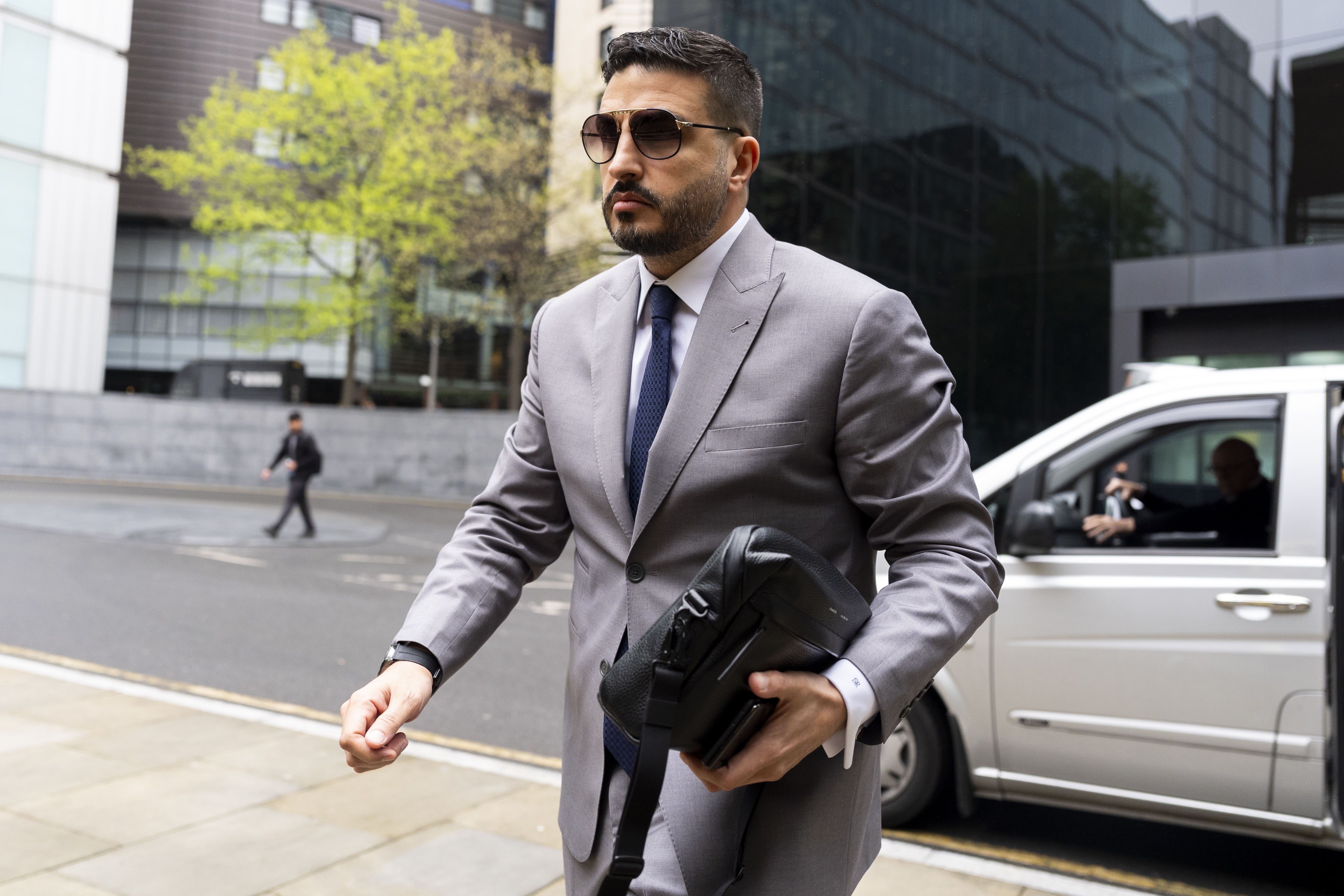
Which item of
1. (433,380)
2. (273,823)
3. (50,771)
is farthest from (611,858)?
(433,380)

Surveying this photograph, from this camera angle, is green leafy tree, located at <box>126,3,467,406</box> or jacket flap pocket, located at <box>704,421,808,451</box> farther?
green leafy tree, located at <box>126,3,467,406</box>

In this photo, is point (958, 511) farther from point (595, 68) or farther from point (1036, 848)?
point (595, 68)

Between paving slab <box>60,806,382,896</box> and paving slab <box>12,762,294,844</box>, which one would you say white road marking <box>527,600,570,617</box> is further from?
paving slab <box>60,806,382,896</box>

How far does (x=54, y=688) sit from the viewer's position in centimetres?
641

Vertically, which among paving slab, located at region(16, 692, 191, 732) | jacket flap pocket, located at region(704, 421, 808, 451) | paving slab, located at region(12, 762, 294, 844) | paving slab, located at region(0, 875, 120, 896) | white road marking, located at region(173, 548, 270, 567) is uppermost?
jacket flap pocket, located at region(704, 421, 808, 451)

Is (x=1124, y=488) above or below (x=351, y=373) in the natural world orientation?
below

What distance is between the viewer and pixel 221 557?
13344mm

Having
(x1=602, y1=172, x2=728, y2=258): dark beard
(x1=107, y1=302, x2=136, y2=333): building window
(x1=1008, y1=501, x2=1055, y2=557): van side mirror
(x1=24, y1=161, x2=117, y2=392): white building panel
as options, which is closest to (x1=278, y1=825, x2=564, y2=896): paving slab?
(x1=1008, y1=501, x2=1055, y2=557): van side mirror

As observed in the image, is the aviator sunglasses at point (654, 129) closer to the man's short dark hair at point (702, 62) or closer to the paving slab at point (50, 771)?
the man's short dark hair at point (702, 62)

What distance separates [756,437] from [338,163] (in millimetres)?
26804

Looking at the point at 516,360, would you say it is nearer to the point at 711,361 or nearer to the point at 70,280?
the point at 70,280

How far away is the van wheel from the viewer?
14.9 ft

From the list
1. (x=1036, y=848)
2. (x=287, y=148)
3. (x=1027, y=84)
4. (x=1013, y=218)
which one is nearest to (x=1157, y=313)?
(x=1013, y=218)

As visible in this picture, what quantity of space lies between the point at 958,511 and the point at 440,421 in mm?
23711
